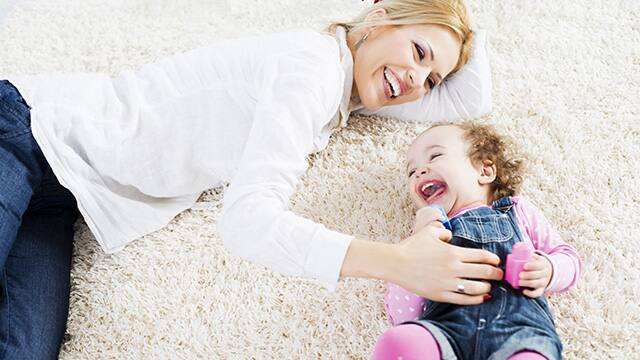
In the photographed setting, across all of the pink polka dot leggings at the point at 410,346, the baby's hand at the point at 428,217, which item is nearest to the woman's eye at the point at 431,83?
the baby's hand at the point at 428,217

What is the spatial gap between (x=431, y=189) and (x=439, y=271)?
0.30 meters

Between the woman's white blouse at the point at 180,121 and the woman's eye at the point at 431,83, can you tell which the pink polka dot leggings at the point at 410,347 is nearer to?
the woman's white blouse at the point at 180,121

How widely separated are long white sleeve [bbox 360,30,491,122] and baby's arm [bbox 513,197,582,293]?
350mm

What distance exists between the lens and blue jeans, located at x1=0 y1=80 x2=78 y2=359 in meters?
1.15

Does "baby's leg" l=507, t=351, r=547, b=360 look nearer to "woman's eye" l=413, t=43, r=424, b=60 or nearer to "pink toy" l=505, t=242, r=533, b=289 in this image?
"pink toy" l=505, t=242, r=533, b=289

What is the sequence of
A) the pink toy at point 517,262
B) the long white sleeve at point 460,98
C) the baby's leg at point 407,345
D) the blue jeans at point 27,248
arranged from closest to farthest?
the baby's leg at point 407,345
the pink toy at point 517,262
the blue jeans at point 27,248
the long white sleeve at point 460,98

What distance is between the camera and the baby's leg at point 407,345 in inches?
36.9

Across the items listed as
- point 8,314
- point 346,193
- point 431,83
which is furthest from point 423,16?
point 8,314

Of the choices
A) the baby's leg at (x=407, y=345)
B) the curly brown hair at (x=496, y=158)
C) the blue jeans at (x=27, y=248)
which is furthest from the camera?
the curly brown hair at (x=496, y=158)

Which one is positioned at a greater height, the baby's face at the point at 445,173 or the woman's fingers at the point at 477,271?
the woman's fingers at the point at 477,271

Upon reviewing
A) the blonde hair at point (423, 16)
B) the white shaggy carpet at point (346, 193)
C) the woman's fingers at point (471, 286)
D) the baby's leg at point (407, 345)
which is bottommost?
the white shaggy carpet at point (346, 193)

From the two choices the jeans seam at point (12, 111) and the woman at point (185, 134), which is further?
the jeans seam at point (12, 111)

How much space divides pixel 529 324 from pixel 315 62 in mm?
564

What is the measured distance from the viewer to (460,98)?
5.06 feet
